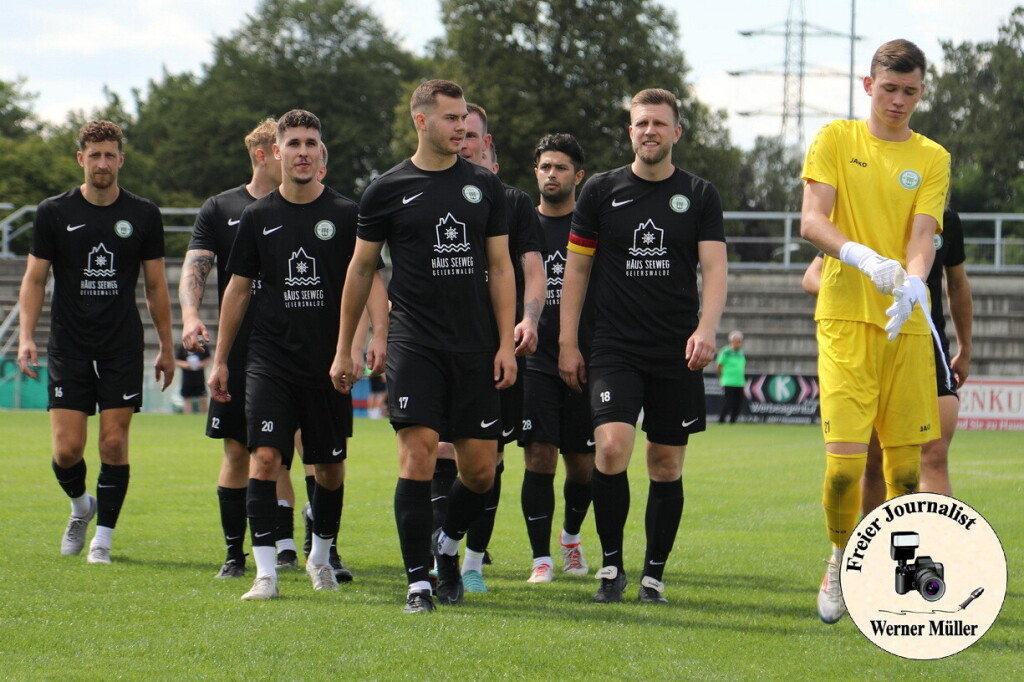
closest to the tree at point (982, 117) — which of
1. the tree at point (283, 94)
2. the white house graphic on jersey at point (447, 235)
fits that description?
the tree at point (283, 94)

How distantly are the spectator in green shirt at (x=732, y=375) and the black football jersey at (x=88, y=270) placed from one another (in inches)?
717

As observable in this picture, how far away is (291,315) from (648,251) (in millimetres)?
1821

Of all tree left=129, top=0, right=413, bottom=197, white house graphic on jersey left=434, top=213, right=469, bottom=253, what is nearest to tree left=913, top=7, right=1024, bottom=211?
tree left=129, top=0, right=413, bottom=197

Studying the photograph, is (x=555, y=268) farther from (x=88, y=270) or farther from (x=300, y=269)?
(x=88, y=270)

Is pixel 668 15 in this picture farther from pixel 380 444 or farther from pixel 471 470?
pixel 471 470

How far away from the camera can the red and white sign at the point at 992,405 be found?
24.9 metres

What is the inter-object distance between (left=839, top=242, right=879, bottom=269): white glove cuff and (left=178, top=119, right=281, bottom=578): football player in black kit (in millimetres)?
3440

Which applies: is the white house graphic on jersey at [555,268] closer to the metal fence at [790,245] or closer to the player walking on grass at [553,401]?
the player walking on grass at [553,401]

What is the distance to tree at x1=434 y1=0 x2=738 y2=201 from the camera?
4853cm

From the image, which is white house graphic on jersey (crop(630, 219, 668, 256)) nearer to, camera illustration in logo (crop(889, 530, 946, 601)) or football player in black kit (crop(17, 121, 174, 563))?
camera illustration in logo (crop(889, 530, 946, 601))

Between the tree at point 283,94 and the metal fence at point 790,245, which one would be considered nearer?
the metal fence at point 790,245

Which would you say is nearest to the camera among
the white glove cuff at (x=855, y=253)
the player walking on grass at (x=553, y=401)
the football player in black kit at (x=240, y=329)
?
the white glove cuff at (x=855, y=253)

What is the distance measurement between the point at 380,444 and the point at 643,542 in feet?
32.7

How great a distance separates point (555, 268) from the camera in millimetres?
8164
